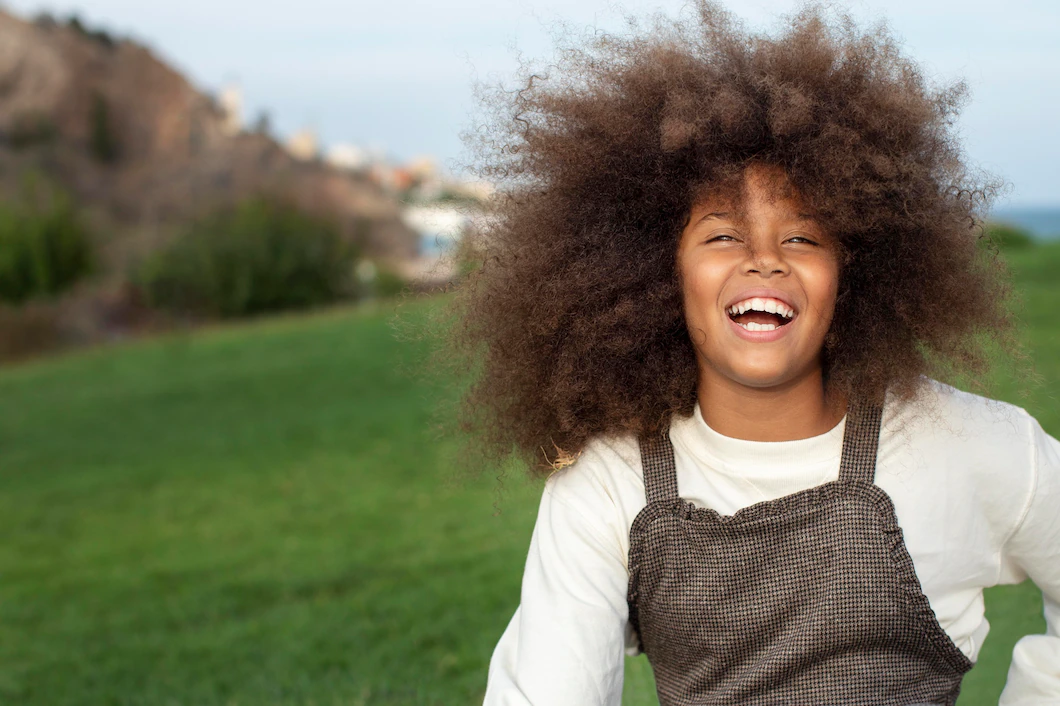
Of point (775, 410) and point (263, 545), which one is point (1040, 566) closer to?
point (775, 410)

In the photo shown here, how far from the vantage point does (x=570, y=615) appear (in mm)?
2166

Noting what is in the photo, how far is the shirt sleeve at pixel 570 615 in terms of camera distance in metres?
2.11

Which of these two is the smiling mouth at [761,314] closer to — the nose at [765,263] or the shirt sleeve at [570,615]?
the nose at [765,263]

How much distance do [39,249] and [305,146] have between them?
125 feet

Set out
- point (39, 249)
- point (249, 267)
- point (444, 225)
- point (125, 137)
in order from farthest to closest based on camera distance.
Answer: point (125, 137)
point (249, 267)
point (39, 249)
point (444, 225)

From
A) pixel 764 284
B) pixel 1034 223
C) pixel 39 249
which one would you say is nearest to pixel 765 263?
pixel 764 284

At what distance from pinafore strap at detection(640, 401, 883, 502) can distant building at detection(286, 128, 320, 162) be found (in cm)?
5556

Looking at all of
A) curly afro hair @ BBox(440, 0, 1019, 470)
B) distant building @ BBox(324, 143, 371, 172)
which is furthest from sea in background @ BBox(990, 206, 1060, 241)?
distant building @ BBox(324, 143, 371, 172)

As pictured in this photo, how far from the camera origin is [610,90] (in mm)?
2443

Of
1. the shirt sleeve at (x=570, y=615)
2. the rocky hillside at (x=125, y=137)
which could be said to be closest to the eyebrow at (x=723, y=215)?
the shirt sleeve at (x=570, y=615)

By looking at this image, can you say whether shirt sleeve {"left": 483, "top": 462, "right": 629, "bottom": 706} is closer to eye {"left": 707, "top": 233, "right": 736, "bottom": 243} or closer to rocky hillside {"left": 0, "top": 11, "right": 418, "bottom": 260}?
eye {"left": 707, "top": 233, "right": 736, "bottom": 243}

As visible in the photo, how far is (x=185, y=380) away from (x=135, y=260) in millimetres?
14124

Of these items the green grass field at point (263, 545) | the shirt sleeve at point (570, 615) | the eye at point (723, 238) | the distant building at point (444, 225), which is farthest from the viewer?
the green grass field at point (263, 545)

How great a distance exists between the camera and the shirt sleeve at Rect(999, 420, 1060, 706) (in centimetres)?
224
